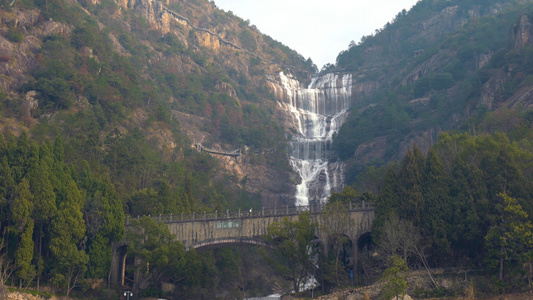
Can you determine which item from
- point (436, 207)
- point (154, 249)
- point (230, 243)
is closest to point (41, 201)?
point (154, 249)

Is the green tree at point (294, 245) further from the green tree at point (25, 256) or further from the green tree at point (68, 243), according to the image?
the green tree at point (25, 256)

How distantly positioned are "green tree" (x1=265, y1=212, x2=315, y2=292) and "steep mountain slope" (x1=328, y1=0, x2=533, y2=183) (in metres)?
30.7

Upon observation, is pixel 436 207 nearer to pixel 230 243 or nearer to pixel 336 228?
pixel 336 228

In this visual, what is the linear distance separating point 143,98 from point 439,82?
5181 cm

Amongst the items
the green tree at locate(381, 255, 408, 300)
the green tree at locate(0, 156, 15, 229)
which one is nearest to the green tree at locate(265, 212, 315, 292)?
the green tree at locate(381, 255, 408, 300)

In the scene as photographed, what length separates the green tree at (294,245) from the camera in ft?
143

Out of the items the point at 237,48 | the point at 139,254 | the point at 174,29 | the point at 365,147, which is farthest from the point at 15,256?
the point at 237,48

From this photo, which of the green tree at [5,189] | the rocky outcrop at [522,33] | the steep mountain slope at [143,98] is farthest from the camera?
the rocky outcrop at [522,33]

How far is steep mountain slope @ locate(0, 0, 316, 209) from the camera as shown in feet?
212

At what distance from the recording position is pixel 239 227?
1917 inches

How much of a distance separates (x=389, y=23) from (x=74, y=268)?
5086 inches

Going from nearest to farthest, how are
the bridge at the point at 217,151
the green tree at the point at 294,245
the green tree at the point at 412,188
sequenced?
the green tree at the point at 412,188 → the green tree at the point at 294,245 → the bridge at the point at 217,151

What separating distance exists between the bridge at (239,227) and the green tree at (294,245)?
2.09m

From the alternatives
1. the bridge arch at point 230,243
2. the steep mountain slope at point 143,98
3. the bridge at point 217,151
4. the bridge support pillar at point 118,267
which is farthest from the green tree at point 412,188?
the bridge at point 217,151
